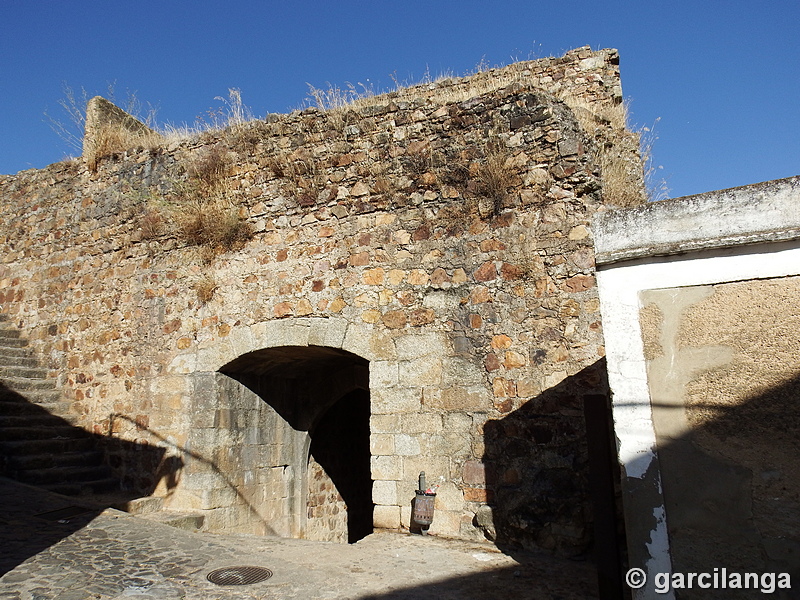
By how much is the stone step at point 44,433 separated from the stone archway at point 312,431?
2.14 metres

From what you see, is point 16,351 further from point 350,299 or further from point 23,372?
point 350,299

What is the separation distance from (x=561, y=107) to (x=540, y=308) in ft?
6.04

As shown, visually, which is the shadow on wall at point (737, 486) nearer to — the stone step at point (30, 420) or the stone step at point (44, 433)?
the stone step at point (44, 433)

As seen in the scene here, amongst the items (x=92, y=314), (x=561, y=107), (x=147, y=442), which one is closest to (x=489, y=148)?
(x=561, y=107)

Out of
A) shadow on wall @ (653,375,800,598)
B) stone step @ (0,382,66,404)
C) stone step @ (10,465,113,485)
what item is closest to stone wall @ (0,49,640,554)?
stone step @ (0,382,66,404)

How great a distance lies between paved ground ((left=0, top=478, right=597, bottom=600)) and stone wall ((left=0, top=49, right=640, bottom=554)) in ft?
1.43

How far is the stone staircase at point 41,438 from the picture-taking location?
19.3 feet

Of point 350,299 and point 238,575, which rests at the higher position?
point 350,299

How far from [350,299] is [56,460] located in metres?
3.78

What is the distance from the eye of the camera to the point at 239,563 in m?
4.19

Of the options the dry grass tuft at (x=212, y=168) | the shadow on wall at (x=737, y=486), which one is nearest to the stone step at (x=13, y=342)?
the dry grass tuft at (x=212, y=168)

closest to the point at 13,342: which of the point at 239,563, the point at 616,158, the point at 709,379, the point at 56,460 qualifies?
the point at 56,460

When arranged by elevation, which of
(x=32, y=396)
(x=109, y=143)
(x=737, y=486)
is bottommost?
(x=737, y=486)

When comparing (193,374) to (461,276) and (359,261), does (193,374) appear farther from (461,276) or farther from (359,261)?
(461,276)
